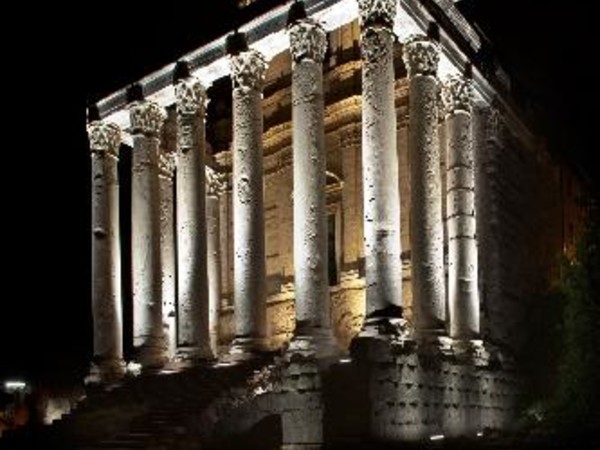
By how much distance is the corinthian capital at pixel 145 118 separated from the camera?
3997 cm

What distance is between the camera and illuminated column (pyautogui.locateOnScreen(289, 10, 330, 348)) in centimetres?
3136

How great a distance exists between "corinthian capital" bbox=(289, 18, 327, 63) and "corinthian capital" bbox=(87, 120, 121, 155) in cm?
1156

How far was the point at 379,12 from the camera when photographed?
31766 mm

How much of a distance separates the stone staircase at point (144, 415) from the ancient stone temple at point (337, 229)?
236mm

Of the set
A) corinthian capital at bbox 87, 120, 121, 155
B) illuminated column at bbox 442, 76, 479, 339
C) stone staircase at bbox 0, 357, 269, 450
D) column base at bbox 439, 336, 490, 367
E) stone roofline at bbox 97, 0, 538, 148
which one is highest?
stone roofline at bbox 97, 0, 538, 148

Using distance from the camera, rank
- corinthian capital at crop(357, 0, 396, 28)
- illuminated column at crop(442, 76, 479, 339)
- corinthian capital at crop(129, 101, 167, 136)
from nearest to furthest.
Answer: corinthian capital at crop(357, 0, 396, 28)
illuminated column at crop(442, 76, 479, 339)
corinthian capital at crop(129, 101, 167, 136)

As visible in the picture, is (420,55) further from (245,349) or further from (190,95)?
(245,349)

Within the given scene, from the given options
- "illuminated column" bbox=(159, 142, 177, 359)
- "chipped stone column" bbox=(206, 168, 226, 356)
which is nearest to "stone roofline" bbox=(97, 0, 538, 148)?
"illuminated column" bbox=(159, 142, 177, 359)

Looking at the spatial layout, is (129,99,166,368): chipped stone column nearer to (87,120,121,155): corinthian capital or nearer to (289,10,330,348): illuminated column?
(87,120,121,155): corinthian capital

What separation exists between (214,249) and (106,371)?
309 inches

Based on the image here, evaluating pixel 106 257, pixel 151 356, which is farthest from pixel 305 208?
pixel 106 257

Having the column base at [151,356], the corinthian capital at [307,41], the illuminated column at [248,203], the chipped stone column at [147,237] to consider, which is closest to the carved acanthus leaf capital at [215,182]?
the chipped stone column at [147,237]

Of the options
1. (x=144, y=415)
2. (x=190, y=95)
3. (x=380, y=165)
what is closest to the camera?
(x=380, y=165)

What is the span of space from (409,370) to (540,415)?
5438 mm
